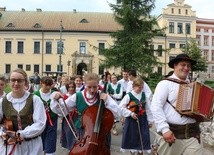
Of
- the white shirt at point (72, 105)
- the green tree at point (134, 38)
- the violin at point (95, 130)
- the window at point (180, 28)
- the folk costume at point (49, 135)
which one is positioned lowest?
the folk costume at point (49, 135)

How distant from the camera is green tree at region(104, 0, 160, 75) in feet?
127

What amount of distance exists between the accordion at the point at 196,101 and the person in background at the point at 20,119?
1.60 meters

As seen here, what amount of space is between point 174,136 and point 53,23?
68.1 m

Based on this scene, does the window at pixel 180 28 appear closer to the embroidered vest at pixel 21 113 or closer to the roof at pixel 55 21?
the roof at pixel 55 21

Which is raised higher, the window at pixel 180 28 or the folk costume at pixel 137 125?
the window at pixel 180 28

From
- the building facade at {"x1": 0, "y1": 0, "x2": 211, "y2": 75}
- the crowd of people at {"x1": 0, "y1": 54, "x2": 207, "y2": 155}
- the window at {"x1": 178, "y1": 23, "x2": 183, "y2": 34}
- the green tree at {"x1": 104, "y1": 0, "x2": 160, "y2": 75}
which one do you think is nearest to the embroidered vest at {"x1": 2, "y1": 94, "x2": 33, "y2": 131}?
the crowd of people at {"x1": 0, "y1": 54, "x2": 207, "y2": 155}

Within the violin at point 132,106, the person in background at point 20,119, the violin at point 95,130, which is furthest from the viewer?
the violin at point 132,106

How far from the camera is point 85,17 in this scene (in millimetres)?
73625

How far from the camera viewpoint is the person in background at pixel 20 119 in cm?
424

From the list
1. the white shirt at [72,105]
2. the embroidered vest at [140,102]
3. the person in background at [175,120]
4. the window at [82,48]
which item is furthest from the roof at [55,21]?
the person in background at [175,120]

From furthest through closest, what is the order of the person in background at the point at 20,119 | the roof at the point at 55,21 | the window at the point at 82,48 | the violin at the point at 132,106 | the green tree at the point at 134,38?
1. the roof at the point at 55,21
2. the window at the point at 82,48
3. the green tree at the point at 134,38
4. the violin at the point at 132,106
5. the person in background at the point at 20,119

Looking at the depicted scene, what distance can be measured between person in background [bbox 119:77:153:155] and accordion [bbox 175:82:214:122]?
3226 millimetres

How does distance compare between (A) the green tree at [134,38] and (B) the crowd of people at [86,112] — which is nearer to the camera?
(B) the crowd of people at [86,112]

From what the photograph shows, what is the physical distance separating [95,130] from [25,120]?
106cm
